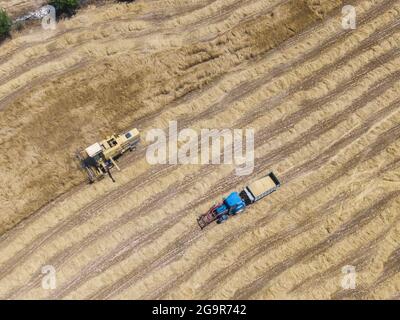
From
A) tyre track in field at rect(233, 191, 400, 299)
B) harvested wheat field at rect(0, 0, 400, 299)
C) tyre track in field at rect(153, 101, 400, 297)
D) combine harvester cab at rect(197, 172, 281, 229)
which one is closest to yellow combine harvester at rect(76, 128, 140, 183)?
harvested wheat field at rect(0, 0, 400, 299)

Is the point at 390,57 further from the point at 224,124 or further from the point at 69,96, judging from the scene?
the point at 69,96

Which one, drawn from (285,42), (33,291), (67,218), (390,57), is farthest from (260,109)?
(33,291)

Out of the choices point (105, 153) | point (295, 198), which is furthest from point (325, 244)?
point (105, 153)

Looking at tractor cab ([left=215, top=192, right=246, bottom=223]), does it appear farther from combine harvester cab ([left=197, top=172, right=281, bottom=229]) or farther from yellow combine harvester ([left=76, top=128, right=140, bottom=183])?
yellow combine harvester ([left=76, top=128, right=140, bottom=183])

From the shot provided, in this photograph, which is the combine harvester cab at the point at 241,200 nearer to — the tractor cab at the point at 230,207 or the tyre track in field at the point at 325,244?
the tractor cab at the point at 230,207

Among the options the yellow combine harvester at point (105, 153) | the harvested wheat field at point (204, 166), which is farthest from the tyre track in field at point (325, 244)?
the yellow combine harvester at point (105, 153)

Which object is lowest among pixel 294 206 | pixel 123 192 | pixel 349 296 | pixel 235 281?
pixel 349 296
